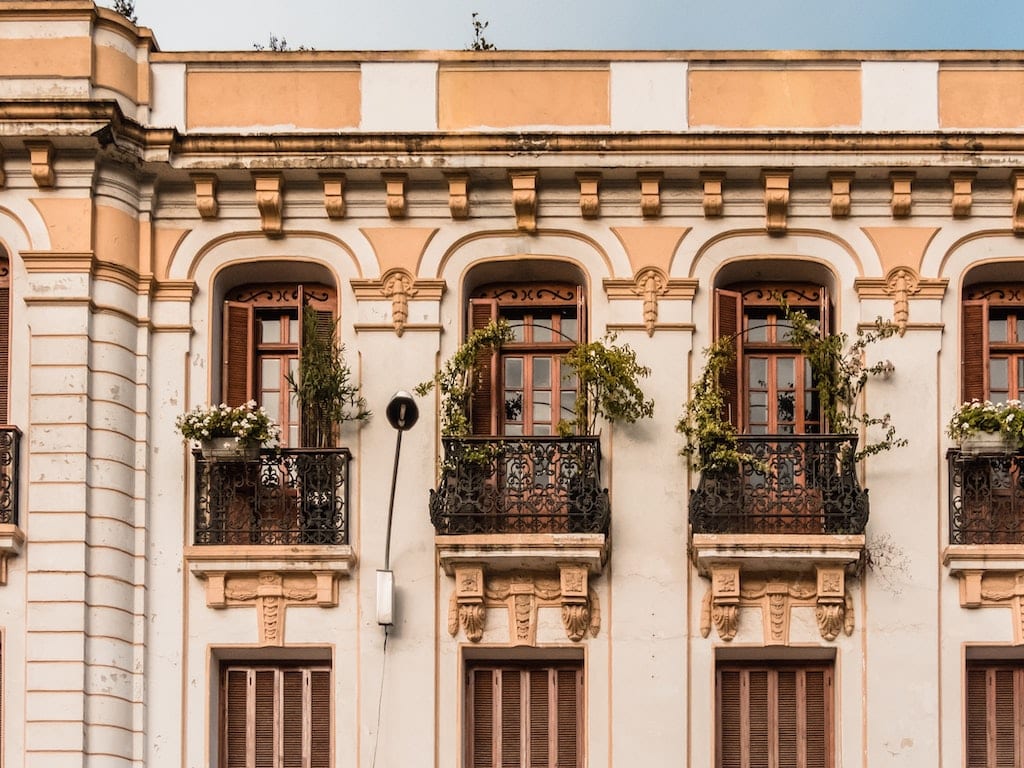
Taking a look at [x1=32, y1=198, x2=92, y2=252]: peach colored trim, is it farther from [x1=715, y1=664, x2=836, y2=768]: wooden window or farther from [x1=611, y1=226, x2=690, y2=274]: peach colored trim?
[x1=715, y1=664, x2=836, y2=768]: wooden window

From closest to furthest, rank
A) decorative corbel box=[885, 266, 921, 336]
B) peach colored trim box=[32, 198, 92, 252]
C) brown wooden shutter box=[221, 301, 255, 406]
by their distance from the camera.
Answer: peach colored trim box=[32, 198, 92, 252] → decorative corbel box=[885, 266, 921, 336] → brown wooden shutter box=[221, 301, 255, 406]

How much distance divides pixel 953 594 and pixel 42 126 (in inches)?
376

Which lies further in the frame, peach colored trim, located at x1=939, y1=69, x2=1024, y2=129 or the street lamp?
peach colored trim, located at x1=939, y1=69, x2=1024, y2=129

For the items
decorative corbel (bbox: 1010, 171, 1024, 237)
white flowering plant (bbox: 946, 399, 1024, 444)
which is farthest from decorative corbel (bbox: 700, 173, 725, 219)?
white flowering plant (bbox: 946, 399, 1024, 444)

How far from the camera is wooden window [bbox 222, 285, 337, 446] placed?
82.2 ft

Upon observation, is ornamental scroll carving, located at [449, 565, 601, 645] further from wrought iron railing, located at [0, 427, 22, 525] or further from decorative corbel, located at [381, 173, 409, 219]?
wrought iron railing, located at [0, 427, 22, 525]

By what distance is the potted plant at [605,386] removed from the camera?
949 inches

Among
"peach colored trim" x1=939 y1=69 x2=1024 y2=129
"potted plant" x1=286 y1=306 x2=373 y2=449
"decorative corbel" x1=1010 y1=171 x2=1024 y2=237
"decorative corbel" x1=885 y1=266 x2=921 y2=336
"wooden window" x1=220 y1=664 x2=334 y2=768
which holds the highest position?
"peach colored trim" x1=939 y1=69 x2=1024 y2=129

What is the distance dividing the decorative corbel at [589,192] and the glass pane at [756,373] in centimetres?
211

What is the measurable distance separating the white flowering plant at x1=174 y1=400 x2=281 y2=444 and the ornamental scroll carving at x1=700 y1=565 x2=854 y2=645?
440cm

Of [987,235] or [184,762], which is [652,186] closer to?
[987,235]

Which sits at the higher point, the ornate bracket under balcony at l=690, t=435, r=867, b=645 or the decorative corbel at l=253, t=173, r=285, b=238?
the decorative corbel at l=253, t=173, r=285, b=238

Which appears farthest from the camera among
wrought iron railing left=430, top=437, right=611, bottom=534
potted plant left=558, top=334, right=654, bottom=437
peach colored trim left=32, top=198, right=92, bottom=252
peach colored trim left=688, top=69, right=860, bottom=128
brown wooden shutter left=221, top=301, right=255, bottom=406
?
peach colored trim left=688, top=69, right=860, bottom=128

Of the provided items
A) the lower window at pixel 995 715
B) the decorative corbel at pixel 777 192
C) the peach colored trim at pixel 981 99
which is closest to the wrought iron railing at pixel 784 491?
the lower window at pixel 995 715
